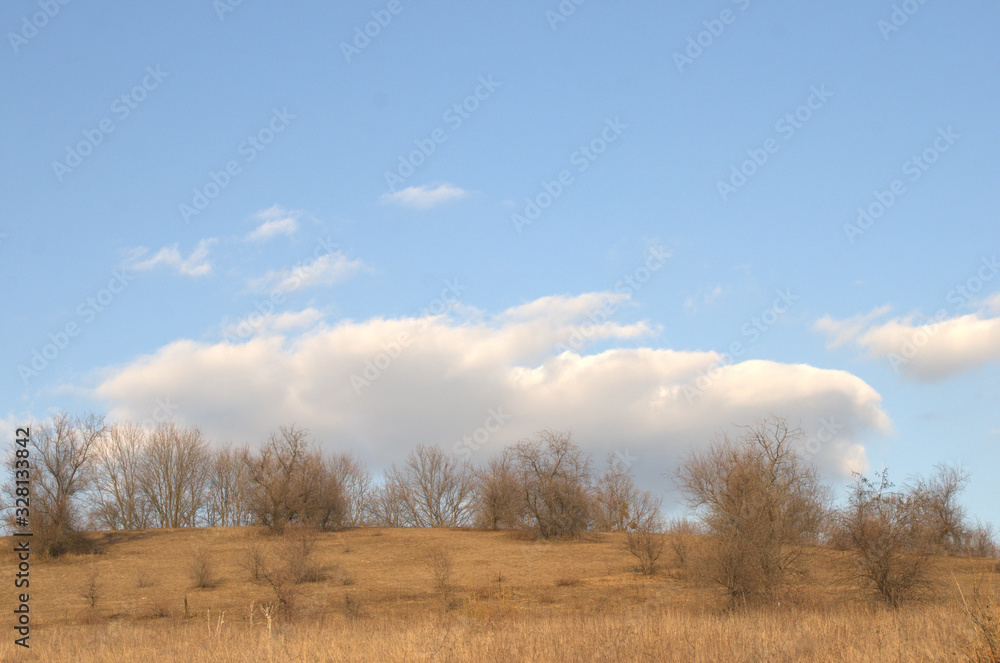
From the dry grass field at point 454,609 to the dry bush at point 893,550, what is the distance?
100 cm

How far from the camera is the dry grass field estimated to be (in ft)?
37.3

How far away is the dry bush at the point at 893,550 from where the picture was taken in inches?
985

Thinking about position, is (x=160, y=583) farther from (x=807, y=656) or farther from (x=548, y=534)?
(x=807, y=656)

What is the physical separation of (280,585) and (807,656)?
28582mm

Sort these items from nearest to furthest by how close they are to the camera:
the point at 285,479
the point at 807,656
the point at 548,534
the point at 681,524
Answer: the point at 807,656
the point at 681,524
the point at 548,534
the point at 285,479

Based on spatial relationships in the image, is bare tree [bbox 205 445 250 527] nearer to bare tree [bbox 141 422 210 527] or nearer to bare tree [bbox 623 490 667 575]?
bare tree [bbox 141 422 210 527]

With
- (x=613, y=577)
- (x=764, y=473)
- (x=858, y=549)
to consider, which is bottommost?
(x=613, y=577)

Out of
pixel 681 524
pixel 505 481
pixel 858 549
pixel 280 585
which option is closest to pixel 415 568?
pixel 280 585

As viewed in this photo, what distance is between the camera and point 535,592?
110ft

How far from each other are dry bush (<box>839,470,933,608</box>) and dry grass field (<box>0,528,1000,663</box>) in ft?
3.28

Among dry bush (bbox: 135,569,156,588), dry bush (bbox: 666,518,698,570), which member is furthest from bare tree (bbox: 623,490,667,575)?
dry bush (bbox: 135,569,156,588)

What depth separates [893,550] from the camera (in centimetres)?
2514

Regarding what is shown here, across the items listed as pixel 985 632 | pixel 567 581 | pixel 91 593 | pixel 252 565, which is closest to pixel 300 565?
pixel 252 565

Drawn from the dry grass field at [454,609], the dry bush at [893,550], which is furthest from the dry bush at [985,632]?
the dry bush at [893,550]
